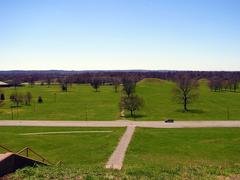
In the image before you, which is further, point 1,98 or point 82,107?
point 1,98

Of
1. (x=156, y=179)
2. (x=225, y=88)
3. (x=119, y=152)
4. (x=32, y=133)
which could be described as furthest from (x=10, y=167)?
(x=225, y=88)

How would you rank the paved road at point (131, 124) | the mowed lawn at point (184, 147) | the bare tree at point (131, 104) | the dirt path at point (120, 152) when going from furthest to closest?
1. the bare tree at point (131, 104)
2. the paved road at point (131, 124)
3. the mowed lawn at point (184, 147)
4. the dirt path at point (120, 152)

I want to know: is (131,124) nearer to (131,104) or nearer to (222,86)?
(131,104)

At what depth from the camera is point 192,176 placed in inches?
632

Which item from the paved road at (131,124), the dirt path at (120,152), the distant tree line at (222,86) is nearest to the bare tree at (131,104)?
the paved road at (131,124)

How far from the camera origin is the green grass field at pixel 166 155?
1597 centimetres

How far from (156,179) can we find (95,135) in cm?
3552

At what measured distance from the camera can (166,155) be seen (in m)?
36.9

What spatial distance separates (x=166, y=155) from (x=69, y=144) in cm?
1296

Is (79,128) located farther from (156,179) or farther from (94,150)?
(156,179)

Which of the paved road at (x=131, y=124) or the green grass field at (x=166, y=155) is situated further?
the paved road at (x=131, y=124)

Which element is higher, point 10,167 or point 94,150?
point 10,167

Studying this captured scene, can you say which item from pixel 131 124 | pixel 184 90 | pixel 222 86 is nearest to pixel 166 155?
pixel 131 124

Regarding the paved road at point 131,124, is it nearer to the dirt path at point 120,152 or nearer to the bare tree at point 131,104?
the dirt path at point 120,152
